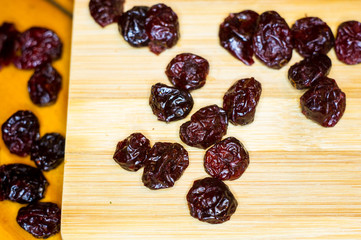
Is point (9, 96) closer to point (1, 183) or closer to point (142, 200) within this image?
point (1, 183)

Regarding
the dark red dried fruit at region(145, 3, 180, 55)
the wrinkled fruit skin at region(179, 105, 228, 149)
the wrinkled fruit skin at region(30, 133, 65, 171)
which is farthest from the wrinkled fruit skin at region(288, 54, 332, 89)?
the wrinkled fruit skin at region(30, 133, 65, 171)

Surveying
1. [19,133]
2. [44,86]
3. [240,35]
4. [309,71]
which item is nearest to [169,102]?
[240,35]

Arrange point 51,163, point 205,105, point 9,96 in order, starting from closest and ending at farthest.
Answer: point 205,105
point 51,163
point 9,96

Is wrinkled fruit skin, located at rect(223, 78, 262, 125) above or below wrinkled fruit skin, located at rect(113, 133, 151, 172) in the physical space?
above

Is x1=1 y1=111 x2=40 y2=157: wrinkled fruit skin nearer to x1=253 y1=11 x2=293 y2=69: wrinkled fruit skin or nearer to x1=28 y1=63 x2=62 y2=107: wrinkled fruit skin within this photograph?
x1=28 y1=63 x2=62 y2=107: wrinkled fruit skin

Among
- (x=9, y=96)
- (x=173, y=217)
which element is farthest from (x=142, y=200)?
(x=9, y=96)

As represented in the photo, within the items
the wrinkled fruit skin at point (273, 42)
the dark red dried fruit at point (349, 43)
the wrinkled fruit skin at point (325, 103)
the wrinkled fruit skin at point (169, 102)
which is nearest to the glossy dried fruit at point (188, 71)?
the wrinkled fruit skin at point (169, 102)
